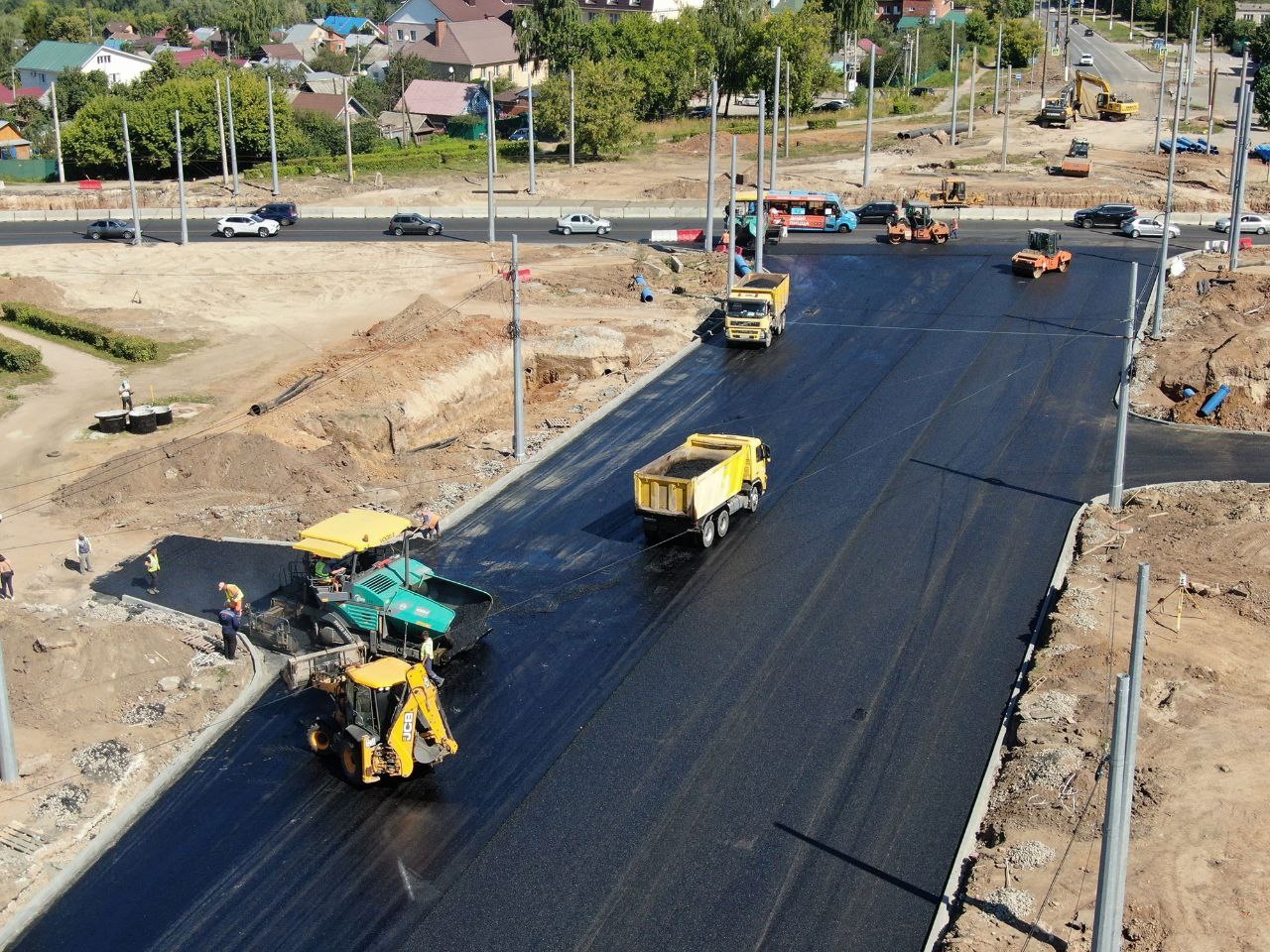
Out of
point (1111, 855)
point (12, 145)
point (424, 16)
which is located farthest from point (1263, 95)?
point (12, 145)

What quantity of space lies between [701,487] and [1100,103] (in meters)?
93.0

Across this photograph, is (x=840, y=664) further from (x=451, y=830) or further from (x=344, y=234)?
(x=344, y=234)

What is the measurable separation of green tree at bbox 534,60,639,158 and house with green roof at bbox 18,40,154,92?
2635 inches

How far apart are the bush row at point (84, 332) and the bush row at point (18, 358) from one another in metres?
2.80

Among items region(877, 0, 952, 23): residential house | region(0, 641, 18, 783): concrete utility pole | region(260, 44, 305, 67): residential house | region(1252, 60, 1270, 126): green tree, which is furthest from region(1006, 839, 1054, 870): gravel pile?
region(877, 0, 952, 23): residential house

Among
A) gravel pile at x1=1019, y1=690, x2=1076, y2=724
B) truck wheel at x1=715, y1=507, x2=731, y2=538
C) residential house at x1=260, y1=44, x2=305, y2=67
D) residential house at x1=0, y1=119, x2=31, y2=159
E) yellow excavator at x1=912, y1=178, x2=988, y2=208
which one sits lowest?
gravel pile at x1=1019, y1=690, x2=1076, y2=724

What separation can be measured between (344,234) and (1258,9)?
136 m

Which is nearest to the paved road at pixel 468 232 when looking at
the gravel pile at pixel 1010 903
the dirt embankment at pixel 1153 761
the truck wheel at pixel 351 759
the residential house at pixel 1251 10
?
the dirt embankment at pixel 1153 761

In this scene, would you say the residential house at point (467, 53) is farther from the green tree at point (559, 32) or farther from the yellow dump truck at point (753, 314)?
the yellow dump truck at point (753, 314)

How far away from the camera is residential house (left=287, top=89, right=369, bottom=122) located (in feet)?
396

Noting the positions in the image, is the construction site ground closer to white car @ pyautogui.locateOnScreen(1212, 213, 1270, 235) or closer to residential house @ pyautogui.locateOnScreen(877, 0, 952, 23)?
white car @ pyautogui.locateOnScreen(1212, 213, 1270, 235)

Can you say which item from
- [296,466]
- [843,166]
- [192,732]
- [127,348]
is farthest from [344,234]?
[192,732]

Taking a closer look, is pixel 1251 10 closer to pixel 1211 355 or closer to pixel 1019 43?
pixel 1019 43

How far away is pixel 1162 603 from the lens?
29172mm
